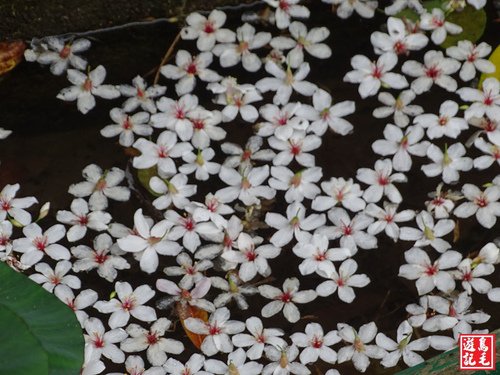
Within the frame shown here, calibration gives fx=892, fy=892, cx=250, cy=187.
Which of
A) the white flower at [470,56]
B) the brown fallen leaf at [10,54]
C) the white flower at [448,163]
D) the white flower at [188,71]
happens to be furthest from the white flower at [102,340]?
the white flower at [470,56]

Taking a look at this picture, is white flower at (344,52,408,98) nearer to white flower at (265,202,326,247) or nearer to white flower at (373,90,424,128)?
white flower at (373,90,424,128)

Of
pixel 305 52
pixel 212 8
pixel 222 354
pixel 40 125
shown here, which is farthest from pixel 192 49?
pixel 222 354

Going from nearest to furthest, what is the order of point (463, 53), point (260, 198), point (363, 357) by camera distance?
point (363, 357), point (260, 198), point (463, 53)

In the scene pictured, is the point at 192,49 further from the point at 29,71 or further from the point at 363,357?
the point at 363,357

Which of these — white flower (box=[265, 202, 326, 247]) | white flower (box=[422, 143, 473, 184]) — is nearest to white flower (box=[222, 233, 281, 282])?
white flower (box=[265, 202, 326, 247])

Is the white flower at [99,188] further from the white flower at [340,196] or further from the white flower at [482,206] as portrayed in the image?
the white flower at [482,206]

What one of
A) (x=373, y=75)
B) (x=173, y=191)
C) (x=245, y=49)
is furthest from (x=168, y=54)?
(x=373, y=75)
